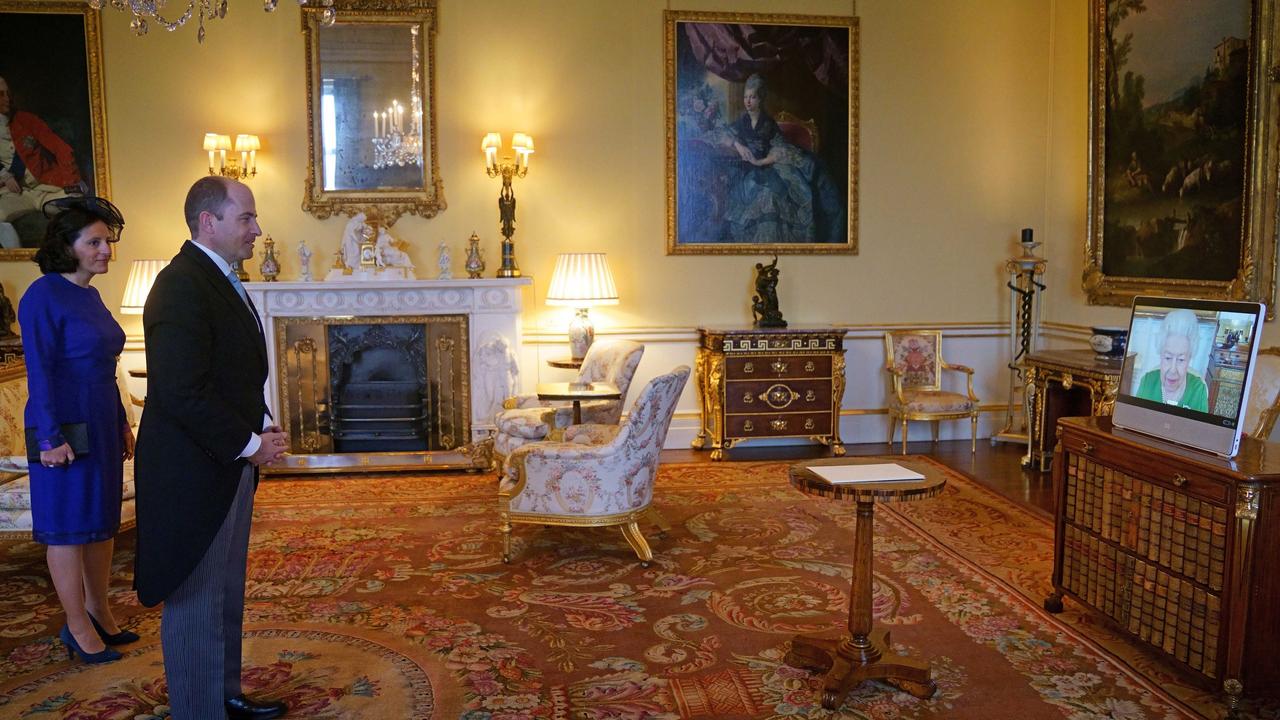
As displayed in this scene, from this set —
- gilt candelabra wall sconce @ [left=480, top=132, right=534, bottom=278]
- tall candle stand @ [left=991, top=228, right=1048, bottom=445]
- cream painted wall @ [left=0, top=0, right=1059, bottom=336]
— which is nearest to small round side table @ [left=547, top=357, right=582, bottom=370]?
cream painted wall @ [left=0, top=0, right=1059, bottom=336]

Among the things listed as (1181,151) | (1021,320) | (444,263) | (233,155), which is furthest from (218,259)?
(1021,320)

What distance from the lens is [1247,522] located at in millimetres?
3184

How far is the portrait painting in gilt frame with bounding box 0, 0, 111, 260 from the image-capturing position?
738 cm

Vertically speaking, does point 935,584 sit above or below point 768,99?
below

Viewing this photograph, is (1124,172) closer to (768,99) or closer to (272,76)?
(768,99)

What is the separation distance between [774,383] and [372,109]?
393 centimetres

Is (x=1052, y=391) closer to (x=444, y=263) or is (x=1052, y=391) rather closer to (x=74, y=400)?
(x=444, y=263)

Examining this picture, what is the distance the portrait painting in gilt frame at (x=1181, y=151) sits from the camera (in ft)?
19.0

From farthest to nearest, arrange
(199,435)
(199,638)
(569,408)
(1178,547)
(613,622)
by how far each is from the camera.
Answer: (569,408)
(613,622)
(1178,547)
(199,638)
(199,435)

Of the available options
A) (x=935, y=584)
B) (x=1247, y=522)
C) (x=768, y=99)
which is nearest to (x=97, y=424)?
(x=935, y=584)

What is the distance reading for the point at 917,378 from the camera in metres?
8.05

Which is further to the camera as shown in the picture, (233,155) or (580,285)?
(233,155)

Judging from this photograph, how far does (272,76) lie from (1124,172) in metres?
6.69

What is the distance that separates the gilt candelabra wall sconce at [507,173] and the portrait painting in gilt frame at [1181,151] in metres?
4.51
